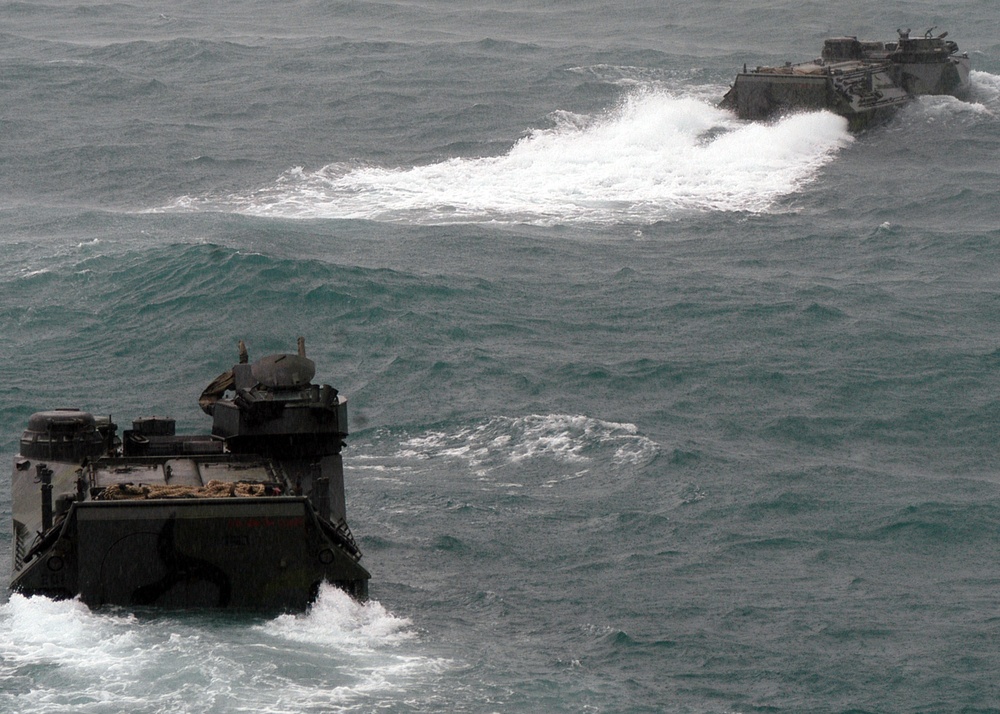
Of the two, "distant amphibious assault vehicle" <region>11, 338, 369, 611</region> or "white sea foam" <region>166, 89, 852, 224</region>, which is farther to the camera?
"white sea foam" <region>166, 89, 852, 224</region>

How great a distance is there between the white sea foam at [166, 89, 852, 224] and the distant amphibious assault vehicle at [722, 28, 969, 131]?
880 mm

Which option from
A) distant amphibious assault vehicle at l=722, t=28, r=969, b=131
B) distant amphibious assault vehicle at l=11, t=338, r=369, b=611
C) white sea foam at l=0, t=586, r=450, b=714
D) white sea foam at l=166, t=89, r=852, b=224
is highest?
distant amphibious assault vehicle at l=722, t=28, r=969, b=131

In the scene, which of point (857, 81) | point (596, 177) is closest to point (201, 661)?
point (596, 177)

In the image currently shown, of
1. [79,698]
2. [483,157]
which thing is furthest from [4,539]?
[483,157]

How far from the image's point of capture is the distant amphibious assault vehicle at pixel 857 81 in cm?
6962

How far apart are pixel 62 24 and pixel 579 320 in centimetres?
5613

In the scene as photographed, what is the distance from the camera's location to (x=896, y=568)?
31781mm

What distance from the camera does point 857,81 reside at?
7031 centimetres

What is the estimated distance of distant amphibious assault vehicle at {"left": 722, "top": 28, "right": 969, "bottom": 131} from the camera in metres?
69.6

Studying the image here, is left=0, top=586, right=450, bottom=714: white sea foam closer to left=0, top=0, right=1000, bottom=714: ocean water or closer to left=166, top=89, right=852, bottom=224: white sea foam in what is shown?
left=0, top=0, right=1000, bottom=714: ocean water

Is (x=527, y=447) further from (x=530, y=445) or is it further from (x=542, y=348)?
(x=542, y=348)

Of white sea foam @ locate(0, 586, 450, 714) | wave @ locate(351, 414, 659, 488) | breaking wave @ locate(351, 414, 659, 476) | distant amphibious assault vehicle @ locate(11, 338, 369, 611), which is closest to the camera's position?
white sea foam @ locate(0, 586, 450, 714)

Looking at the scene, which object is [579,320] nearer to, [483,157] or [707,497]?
[707,497]

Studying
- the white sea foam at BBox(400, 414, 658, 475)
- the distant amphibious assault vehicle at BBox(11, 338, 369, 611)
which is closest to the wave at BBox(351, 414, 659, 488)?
the white sea foam at BBox(400, 414, 658, 475)
